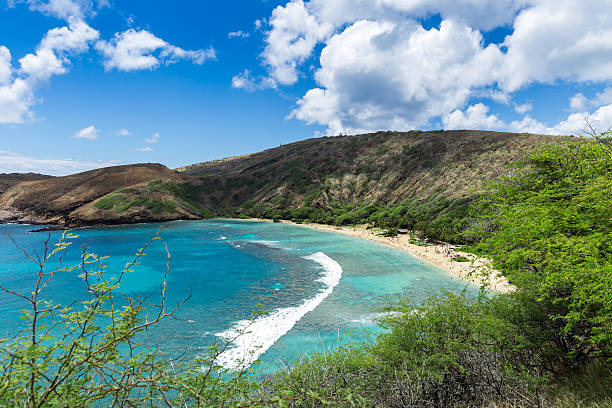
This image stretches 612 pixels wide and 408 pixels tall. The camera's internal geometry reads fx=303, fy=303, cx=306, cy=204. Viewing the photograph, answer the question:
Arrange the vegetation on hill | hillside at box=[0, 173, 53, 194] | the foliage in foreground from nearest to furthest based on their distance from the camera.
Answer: the foliage in foreground → the vegetation on hill → hillside at box=[0, 173, 53, 194]

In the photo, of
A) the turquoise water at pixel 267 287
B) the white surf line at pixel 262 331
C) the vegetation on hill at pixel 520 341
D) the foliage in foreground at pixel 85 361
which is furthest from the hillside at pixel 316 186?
the foliage in foreground at pixel 85 361

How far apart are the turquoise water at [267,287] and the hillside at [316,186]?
2916 centimetres

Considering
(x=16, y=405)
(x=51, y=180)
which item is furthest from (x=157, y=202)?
(x=16, y=405)

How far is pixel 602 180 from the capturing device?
8531 mm

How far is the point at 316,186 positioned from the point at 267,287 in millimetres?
76454

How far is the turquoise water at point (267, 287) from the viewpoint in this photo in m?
18.0

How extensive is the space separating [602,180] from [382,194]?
8018 centimetres

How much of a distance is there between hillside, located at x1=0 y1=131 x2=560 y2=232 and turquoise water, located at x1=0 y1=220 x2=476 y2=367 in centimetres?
2916

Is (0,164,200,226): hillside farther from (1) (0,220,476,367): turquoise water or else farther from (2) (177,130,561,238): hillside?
(1) (0,220,476,367): turquoise water

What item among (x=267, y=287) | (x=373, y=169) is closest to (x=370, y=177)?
(x=373, y=169)

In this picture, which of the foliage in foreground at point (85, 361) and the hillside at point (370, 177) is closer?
the foliage in foreground at point (85, 361)

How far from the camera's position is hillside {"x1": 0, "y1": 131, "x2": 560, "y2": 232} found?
7288cm

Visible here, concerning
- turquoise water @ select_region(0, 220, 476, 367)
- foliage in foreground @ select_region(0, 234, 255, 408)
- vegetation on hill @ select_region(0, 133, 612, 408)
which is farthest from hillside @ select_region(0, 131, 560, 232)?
foliage in foreground @ select_region(0, 234, 255, 408)

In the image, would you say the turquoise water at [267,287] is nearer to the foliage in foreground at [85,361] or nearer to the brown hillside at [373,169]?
the foliage in foreground at [85,361]
